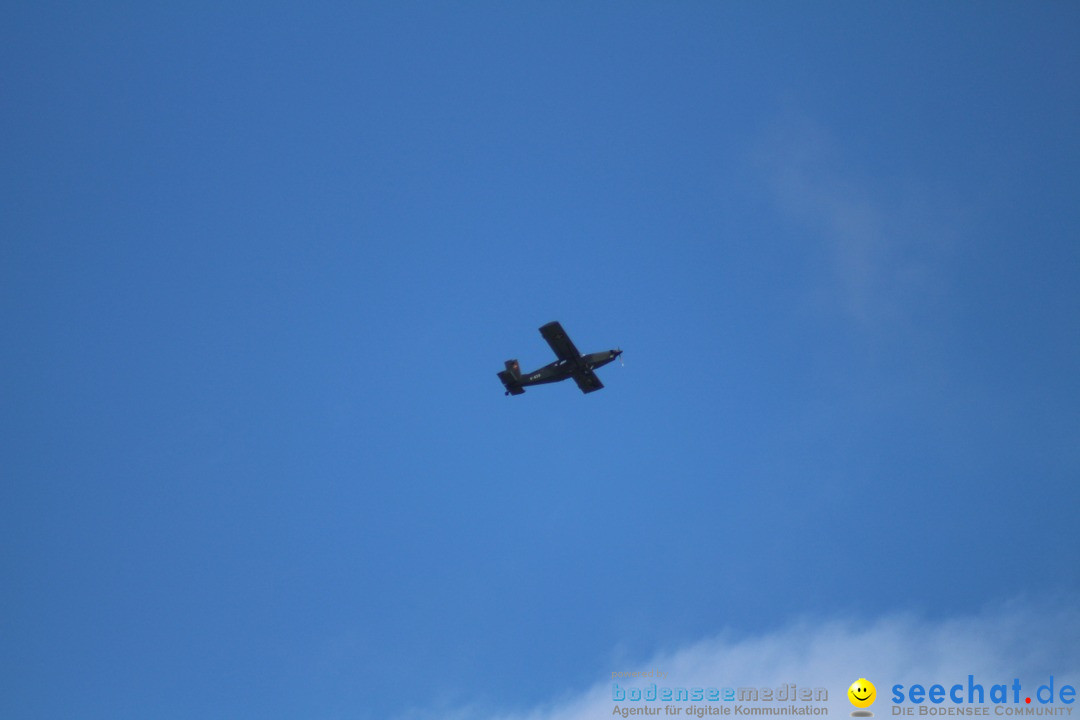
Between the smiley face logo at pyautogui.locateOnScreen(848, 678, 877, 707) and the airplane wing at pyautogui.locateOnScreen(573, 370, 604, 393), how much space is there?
1946cm

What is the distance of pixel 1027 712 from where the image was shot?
43.6 metres

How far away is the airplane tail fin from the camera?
174 feet

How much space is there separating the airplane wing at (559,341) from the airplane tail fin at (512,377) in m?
3.43

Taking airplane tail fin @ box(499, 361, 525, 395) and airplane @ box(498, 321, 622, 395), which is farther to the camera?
airplane tail fin @ box(499, 361, 525, 395)

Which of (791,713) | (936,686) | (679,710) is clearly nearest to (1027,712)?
(936,686)

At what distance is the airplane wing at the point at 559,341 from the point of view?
48844mm

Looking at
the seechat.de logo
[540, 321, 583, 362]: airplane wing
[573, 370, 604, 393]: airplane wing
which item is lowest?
the seechat.de logo

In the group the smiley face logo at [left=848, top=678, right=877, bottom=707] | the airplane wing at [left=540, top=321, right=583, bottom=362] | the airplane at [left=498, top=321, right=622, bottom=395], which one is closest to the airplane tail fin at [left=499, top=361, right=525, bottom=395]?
the airplane at [left=498, top=321, right=622, bottom=395]

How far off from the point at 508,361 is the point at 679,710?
20.4 meters

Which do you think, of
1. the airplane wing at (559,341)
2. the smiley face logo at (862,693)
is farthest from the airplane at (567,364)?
the smiley face logo at (862,693)

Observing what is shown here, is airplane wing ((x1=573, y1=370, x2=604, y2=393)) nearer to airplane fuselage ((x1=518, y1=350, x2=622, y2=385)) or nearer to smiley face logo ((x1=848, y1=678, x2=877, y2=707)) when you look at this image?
airplane fuselage ((x1=518, y1=350, x2=622, y2=385))

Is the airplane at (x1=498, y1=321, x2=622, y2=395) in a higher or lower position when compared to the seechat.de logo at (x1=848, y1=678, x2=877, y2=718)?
higher

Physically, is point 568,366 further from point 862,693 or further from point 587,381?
point 862,693

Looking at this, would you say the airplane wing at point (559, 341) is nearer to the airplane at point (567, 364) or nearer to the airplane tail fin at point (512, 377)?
the airplane at point (567, 364)
